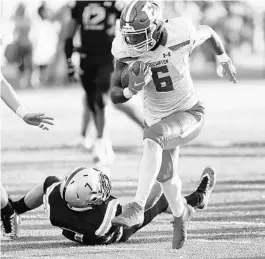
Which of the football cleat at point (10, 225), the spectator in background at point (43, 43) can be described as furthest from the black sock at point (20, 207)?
the spectator in background at point (43, 43)

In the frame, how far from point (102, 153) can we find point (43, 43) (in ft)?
50.5

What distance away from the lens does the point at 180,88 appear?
6684mm

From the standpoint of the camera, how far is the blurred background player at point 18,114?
6398 mm

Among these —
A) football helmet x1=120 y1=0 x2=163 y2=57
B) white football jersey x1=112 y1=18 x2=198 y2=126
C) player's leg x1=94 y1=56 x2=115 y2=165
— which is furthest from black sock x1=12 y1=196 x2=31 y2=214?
player's leg x1=94 y1=56 x2=115 y2=165

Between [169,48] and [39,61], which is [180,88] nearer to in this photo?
[169,48]

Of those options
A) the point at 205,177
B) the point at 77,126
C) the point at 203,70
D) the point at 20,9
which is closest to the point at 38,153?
the point at 77,126

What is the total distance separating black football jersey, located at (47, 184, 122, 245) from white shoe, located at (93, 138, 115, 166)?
3587 millimetres

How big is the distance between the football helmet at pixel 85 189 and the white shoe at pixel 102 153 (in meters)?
3.56

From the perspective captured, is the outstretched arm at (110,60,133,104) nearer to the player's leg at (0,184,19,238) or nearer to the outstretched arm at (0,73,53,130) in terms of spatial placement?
the outstretched arm at (0,73,53,130)

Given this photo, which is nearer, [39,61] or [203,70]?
[39,61]

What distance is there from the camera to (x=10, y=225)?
669cm

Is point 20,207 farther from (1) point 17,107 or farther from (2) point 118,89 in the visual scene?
(2) point 118,89

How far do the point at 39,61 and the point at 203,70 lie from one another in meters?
6.61

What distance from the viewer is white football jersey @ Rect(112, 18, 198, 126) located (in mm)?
6609
